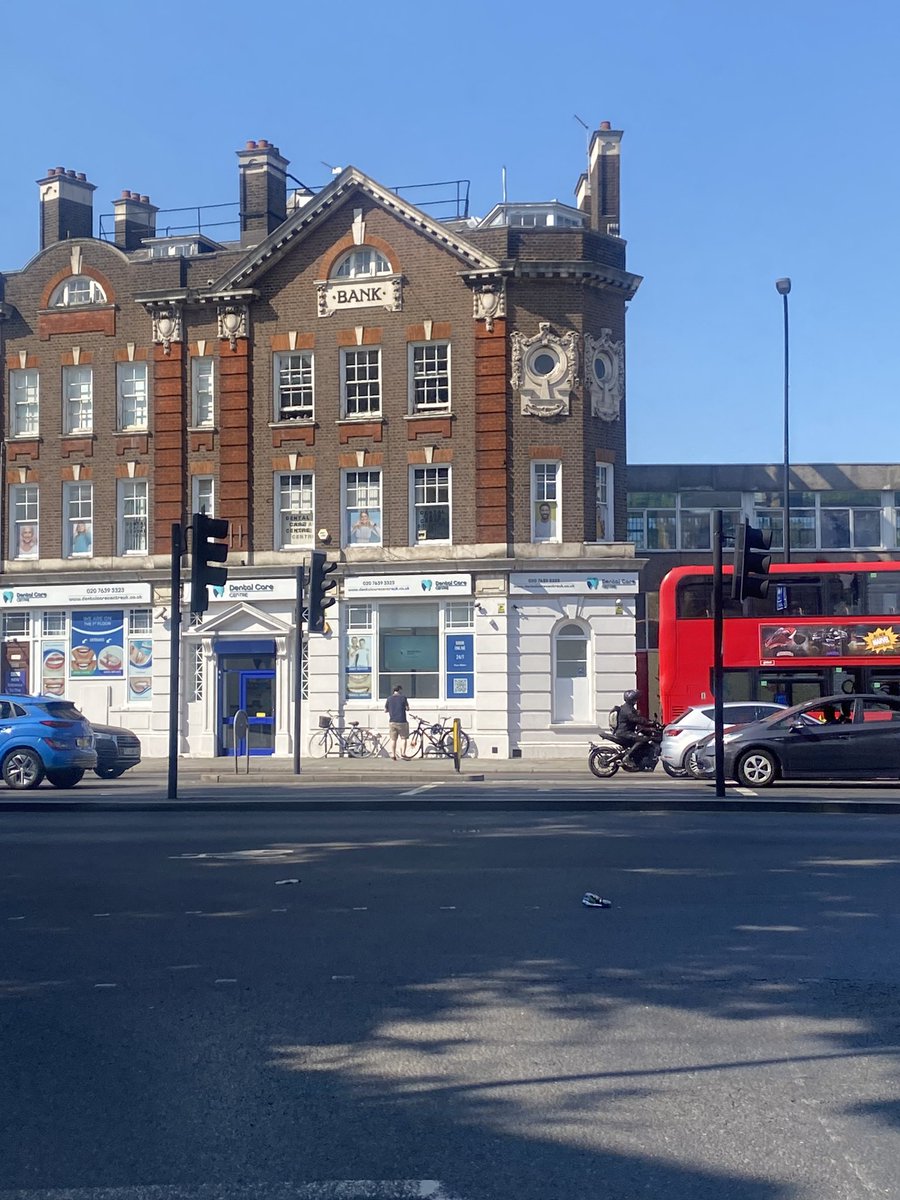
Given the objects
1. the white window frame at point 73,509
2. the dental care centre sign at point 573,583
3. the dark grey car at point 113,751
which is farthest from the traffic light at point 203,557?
the white window frame at point 73,509

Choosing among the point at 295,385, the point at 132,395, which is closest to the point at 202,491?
the point at 132,395

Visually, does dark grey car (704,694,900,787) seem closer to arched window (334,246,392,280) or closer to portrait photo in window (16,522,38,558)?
arched window (334,246,392,280)

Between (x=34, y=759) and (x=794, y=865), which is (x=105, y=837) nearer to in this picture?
(x=794, y=865)

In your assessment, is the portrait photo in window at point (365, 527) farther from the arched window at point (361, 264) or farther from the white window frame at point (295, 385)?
the arched window at point (361, 264)

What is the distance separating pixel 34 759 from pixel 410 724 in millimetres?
12188

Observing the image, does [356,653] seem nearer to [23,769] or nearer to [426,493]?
[426,493]

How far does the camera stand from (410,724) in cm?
3391

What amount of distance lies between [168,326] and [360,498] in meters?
7.32

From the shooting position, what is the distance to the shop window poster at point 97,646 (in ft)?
120

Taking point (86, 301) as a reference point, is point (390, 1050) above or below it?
below

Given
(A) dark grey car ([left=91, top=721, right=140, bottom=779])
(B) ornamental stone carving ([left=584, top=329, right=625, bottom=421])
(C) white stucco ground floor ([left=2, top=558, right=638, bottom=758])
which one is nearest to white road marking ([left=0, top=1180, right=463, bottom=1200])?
(A) dark grey car ([left=91, top=721, right=140, bottom=779])

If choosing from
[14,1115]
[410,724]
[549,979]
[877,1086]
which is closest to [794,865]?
[549,979]

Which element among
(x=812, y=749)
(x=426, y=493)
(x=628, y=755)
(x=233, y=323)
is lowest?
(x=628, y=755)

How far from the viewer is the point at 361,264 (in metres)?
35.5
